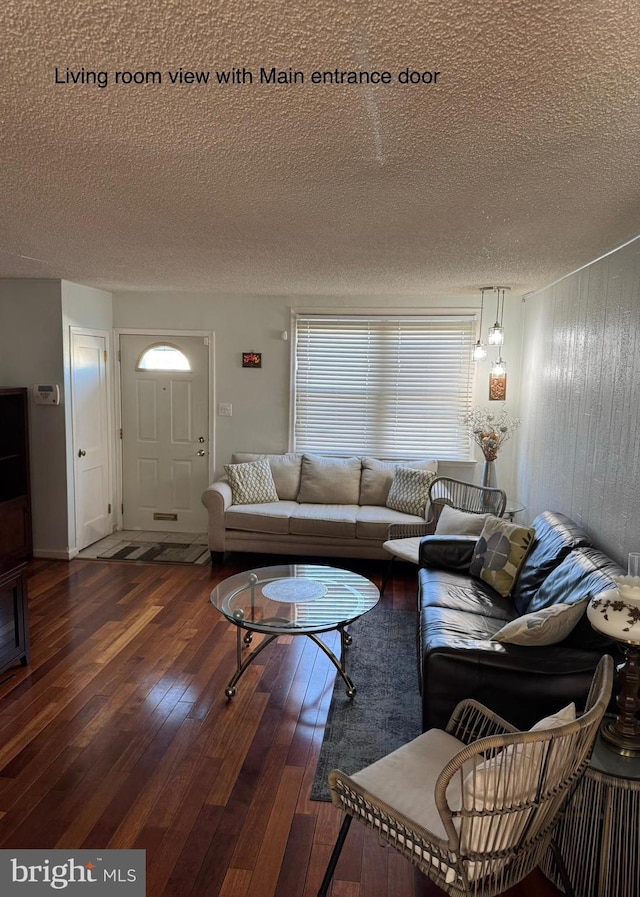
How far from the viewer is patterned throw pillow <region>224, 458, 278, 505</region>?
562cm

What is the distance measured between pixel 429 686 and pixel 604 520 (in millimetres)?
1429

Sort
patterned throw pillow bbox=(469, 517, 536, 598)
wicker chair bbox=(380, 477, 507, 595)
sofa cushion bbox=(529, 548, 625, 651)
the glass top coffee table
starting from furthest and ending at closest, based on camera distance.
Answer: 1. wicker chair bbox=(380, 477, 507, 595)
2. patterned throw pillow bbox=(469, 517, 536, 598)
3. the glass top coffee table
4. sofa cushion bbox=(529, 548, 625, 651)

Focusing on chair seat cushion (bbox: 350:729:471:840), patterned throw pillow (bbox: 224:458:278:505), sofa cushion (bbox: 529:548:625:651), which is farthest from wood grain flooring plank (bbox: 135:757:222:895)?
patterned throw pillow (bbox: 224:458:278:505)

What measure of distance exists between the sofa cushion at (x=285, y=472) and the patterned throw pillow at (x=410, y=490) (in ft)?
3.00

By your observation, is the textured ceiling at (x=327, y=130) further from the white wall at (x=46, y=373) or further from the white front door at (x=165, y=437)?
the white front door at (x=165, y=437)

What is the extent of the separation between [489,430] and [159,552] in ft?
10.7

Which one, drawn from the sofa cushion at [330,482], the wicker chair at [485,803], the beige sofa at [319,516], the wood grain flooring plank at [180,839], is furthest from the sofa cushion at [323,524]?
the wicker chair at [485,803]

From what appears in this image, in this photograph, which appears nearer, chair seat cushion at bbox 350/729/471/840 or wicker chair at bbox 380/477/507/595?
chair seat cushion at bbox 350/729/471/840

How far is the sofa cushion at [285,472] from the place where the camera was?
588 centimetres

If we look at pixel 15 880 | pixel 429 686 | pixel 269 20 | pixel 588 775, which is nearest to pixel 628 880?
pixel 588 775

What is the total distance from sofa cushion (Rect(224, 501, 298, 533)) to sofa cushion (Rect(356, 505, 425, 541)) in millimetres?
626

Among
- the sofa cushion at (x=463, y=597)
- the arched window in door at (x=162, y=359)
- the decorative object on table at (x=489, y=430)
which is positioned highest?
the arched window in door at (x=162, y=359)

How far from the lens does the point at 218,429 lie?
20.4 feet

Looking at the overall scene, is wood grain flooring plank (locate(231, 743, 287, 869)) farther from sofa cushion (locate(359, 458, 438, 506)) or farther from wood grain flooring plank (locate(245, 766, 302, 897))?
sofa cushion (locate(359, 458, 438, 506))
